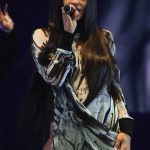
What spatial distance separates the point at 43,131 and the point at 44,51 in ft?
1.08

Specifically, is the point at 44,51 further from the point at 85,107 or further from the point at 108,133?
the point at 108,133

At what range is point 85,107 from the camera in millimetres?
1518

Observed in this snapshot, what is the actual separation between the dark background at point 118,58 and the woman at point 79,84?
2.49 feet

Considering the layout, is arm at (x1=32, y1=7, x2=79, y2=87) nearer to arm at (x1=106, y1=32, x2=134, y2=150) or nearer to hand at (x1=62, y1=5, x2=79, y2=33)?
hand at (x1=62, y1=5, x2=79, y2=33)

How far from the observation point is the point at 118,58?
2.44m

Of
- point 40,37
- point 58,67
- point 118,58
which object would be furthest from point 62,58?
point 118,58

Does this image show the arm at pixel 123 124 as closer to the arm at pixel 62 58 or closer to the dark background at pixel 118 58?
the arm at pixel 62 58

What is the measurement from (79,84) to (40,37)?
198mm

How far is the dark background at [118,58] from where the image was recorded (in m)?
2.37

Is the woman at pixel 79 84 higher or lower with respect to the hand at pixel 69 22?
lower

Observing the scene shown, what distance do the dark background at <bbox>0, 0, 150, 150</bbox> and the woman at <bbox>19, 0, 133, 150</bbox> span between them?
29.9 inches

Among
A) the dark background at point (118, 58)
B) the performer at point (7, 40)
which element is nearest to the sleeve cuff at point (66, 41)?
the performer at point (7, 40)

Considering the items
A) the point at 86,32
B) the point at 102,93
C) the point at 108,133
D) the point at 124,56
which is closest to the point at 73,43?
the point at 86,32

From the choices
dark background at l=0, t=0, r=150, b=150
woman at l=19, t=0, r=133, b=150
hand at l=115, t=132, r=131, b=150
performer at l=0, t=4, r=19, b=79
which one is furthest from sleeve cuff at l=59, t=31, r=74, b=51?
dark background at l=0, t=0, r=150, b=150
